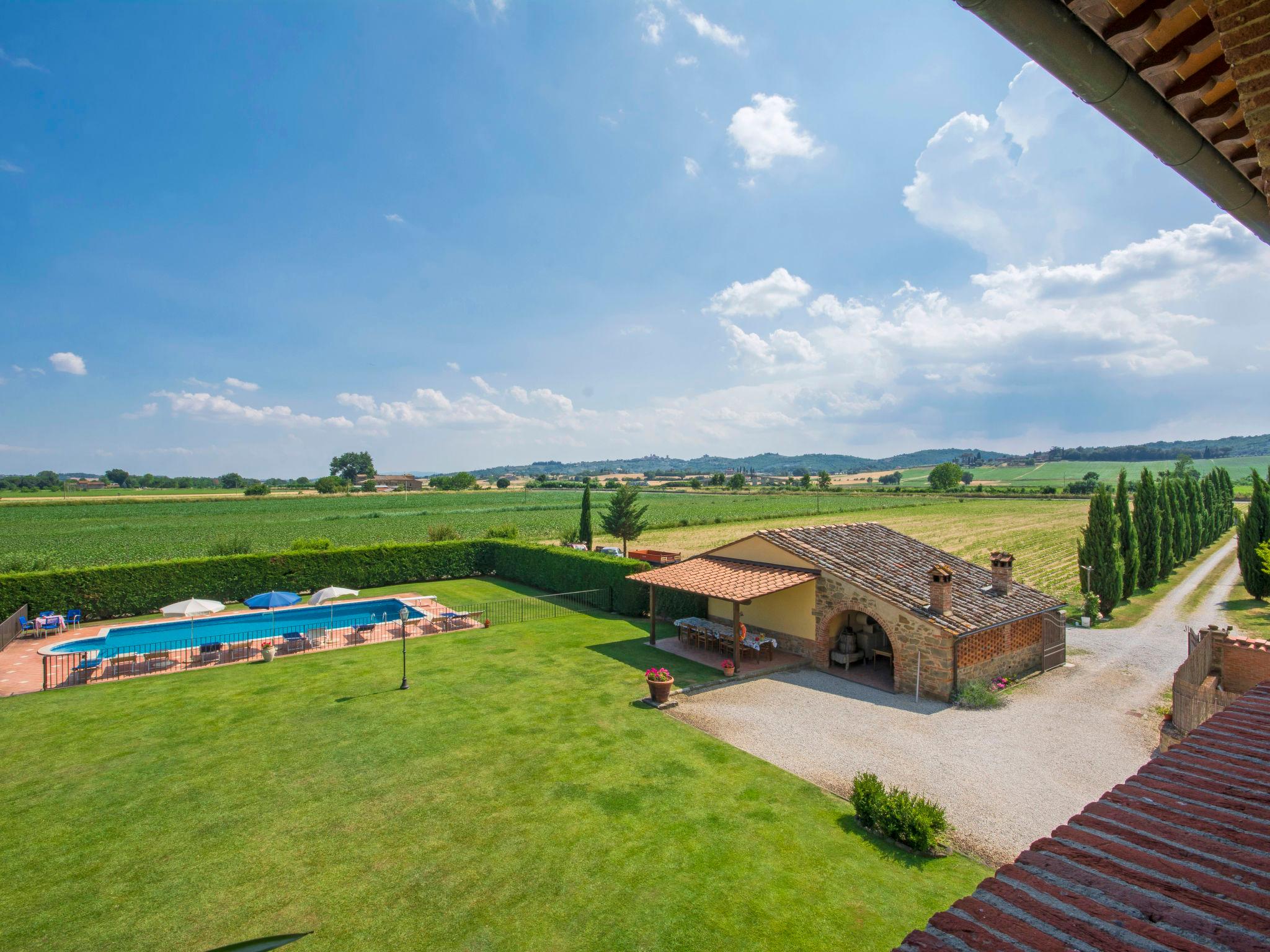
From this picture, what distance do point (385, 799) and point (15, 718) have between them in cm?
1134

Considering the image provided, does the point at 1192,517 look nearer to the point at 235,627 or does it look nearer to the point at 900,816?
the point at 900,816

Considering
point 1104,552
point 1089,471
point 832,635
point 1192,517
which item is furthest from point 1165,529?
point 1089,471

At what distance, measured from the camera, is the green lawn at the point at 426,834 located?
7918mm

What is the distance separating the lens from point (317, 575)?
1219 inches

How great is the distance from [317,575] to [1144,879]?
3361cm

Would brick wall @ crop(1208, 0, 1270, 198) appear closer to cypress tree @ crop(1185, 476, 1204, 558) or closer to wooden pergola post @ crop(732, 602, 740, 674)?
wooden pergola post @ crop(732, 602, 740, 674)

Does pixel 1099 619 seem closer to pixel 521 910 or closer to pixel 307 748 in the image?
pixel 521 910

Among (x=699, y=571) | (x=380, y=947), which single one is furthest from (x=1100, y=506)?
(x=380, y=947)

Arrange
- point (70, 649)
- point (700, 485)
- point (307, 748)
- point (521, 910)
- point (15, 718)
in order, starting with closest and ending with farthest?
point (521, 910) → point (307, 748) → point (15, 718) → point (70, 649) → point (700, 485)

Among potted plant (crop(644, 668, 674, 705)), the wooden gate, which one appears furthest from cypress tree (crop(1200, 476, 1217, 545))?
potted plant (crop(644, 668, 674, 705))

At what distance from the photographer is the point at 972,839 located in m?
9.80

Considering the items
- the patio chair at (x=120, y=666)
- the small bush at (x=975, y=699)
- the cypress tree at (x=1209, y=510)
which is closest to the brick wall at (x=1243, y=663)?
the small bush at (x=975, y=699)

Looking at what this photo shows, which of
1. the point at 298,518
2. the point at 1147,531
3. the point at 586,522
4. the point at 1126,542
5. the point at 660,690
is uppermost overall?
the point at 586,522

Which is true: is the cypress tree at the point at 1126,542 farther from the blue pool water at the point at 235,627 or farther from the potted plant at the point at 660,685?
the blue pool water at the point at 235,627
